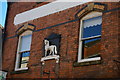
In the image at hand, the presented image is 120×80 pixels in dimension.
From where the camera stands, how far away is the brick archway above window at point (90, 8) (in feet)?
34.5

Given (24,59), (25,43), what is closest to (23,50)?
(25,43)

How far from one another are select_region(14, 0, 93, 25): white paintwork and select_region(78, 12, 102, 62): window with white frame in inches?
34.0

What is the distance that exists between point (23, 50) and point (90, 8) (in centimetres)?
442

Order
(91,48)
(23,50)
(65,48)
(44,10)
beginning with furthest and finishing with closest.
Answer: (23,50)
(44,10)
(65,48)
(91,48)

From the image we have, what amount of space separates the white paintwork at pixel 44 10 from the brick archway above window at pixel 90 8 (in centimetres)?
40

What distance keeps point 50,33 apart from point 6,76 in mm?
3288

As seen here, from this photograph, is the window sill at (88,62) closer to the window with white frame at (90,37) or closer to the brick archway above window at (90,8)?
the window with white frame at (90,37)

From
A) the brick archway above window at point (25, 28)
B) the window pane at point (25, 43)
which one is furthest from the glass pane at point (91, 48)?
the window pane at point (25, 43)

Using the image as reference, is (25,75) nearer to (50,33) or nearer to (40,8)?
(50,33)

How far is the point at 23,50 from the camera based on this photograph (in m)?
13.4

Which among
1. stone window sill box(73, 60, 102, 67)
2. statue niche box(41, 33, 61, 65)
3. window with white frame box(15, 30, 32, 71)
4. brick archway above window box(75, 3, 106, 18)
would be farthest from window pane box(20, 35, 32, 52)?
stone window sill box(73, 60, 102, 67)

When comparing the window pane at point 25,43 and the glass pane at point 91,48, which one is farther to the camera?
the window pane at point 25,43

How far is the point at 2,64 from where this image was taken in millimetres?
13891

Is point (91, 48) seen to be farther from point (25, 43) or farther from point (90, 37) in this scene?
point (25, 43)
